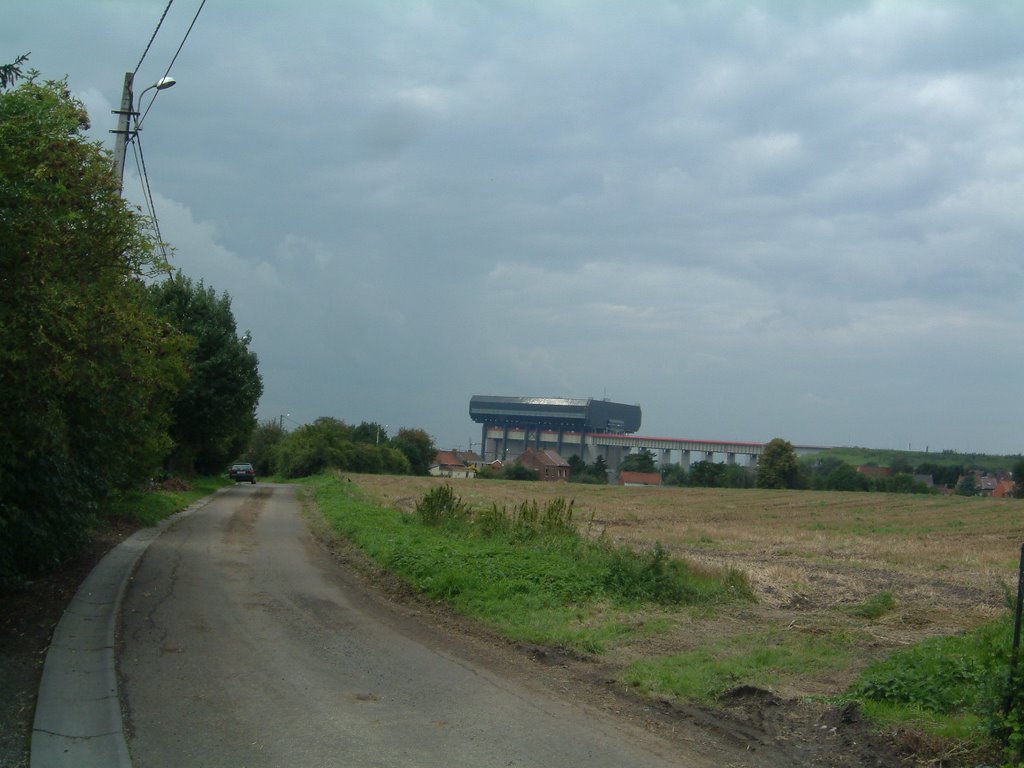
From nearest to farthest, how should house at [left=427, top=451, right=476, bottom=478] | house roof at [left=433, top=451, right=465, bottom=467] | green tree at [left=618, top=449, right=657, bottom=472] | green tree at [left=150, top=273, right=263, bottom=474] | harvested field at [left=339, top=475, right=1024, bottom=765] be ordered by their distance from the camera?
harvested field at [left=339, top=475, right=1024, bottom=765], green tree at [left=150, top=273, right=263, bottom=474], green tree at [left=618, top=449, right=657, bottom=472], house at [left=427, top=451, right=476, bottom=478], house roof at [left=433, top=451, right=465, bottom=467]

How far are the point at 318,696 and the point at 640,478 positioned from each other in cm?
10867

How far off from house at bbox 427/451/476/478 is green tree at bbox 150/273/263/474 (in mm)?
82449

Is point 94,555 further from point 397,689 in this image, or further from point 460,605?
point 397,689

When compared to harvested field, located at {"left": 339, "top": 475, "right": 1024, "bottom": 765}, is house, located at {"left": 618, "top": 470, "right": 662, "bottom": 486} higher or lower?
lower

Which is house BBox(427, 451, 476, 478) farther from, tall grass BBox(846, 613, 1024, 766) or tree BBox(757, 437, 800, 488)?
tall grass BBox(846, 613, 1024, 766)

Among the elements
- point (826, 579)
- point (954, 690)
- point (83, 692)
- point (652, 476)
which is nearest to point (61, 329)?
point (83, 692)

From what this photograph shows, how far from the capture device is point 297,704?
7262 mm

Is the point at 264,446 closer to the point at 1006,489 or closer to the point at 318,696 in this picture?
the point at 1006,489

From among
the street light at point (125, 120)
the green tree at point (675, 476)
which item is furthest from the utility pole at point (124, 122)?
the green tree at point (675, 476)

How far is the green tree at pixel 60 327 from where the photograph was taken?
823cm

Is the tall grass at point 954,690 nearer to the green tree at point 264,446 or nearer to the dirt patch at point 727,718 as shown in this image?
the dirt patch at point 727,718

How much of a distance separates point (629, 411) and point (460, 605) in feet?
578

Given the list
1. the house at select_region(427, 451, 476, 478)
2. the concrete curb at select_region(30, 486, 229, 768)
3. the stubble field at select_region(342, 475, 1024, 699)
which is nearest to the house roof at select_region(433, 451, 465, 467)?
the house at select_region(427, 451, 476, 478)

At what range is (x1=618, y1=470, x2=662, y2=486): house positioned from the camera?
370ft
